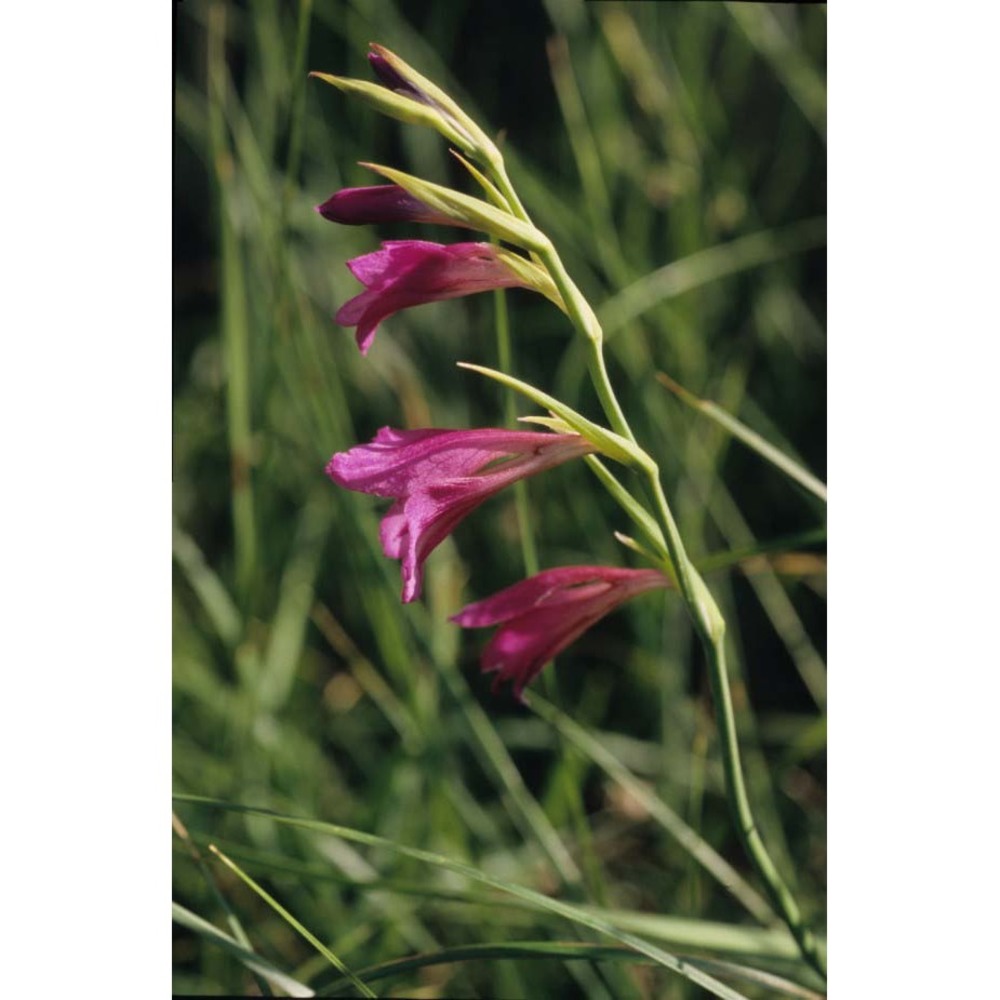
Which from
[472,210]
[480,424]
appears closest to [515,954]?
[472,210]

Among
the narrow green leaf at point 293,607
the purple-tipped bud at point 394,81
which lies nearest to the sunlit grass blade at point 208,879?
the narrow green leaf at point 293,607

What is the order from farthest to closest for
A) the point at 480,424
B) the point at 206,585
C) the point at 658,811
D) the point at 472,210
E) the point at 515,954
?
1. the point at 480,424
2. the point at 206,585
3. the point at 658,811
4. the point at 515,954
5. the point at 472,210

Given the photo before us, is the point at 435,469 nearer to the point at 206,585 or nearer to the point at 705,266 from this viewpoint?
the point at 206,585

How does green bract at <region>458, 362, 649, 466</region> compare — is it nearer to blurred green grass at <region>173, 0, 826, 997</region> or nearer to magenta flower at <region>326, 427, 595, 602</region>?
magenta flower at <region>326, 427, 595, 602</region>

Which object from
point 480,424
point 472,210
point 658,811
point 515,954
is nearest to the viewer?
point 472,210

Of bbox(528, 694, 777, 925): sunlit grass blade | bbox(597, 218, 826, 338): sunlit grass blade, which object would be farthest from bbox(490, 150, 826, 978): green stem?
bbox(597, 218, 826, 338): sunlit grass blade
